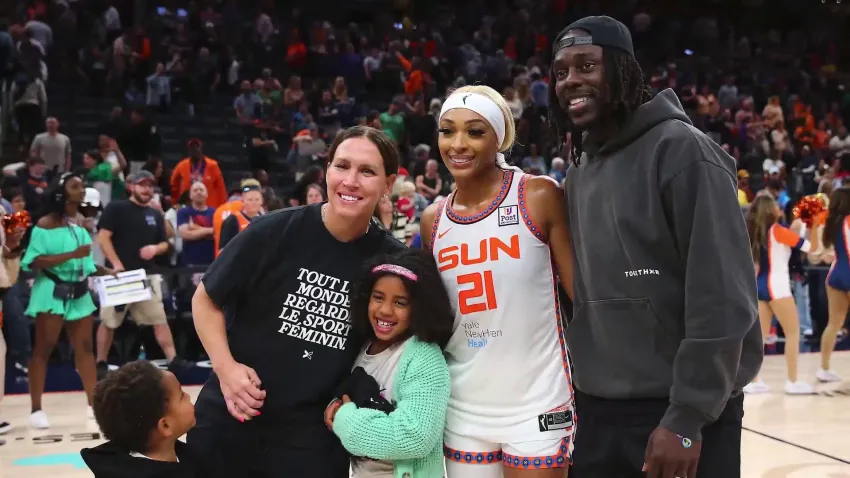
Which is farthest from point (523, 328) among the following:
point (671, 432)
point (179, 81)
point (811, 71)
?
point (811, 71)

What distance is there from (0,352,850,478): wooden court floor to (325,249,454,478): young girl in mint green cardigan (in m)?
2.81

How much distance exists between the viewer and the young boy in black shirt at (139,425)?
7.68 feet

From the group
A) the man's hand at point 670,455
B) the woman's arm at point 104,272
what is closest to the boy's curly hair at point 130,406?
the man's hand at point 670,455

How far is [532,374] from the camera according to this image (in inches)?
93.3

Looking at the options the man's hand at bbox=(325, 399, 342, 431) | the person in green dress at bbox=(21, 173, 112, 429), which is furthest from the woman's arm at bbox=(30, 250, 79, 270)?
the man's hand at bbox=(325, 399, 342, 431)

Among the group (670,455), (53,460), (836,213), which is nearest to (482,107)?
(670,455)

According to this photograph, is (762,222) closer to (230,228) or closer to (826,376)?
(826,376)

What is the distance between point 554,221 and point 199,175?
7.67 m

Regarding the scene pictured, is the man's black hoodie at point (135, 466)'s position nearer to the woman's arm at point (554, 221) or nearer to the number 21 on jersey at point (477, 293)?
the number 21 on jersey at point (477, 293)

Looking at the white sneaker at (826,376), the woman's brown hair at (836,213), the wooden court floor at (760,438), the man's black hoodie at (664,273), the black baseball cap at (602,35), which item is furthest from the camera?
the white sneaker at (826,376)

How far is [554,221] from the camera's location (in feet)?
7.74

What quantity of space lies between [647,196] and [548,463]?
0.89 m

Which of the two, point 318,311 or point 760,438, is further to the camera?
point 760,438

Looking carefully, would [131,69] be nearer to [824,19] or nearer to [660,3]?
[660,3]
